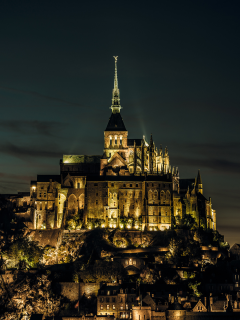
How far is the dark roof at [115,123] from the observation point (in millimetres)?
162175

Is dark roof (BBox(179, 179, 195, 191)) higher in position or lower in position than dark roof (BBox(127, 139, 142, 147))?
lower

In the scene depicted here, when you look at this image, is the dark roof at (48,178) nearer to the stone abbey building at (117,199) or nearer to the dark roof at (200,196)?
the stone abbey building at (117,199)

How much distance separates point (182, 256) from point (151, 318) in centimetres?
2525

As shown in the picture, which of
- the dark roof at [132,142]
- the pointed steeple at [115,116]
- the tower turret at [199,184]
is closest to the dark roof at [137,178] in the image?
the tower turret at [199,184]

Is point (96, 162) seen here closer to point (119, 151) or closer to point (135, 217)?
point (119, 151)

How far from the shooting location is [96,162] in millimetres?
159875

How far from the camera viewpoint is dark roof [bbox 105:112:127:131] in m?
162

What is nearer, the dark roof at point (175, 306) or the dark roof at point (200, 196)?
the dark roof at point (175, 306)

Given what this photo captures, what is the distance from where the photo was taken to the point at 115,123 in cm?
16312

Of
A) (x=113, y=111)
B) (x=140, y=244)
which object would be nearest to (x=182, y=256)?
(x=140, y=244)

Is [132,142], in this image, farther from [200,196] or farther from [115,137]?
[200,196]

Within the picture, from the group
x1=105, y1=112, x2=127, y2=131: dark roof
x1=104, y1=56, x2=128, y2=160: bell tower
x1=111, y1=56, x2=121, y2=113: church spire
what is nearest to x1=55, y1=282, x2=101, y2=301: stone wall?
x1=104, y1=56, x2=128, y2=160: bell tower

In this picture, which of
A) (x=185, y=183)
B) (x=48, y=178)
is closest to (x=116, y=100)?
(x=185, y=183)

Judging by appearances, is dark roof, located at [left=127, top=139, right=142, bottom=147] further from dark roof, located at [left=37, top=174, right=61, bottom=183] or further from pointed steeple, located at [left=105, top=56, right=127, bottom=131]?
dark roof, located at [left=37, top=174, right=61, bottom=183]
